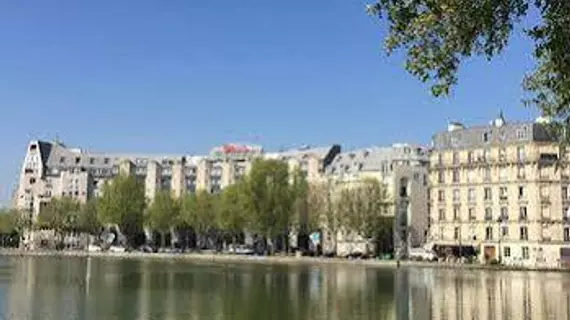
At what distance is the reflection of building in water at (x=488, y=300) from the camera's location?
44.5 meters

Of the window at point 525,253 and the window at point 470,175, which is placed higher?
the window at point 470,175

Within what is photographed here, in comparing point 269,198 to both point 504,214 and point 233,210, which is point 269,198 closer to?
point 233,210

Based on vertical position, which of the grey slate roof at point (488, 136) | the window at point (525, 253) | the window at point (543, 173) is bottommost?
the window at point (525, 253)

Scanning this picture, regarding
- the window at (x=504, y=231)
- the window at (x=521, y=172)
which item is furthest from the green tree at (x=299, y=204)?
the window at (x=521, y=172)

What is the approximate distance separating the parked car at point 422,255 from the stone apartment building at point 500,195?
2.46m

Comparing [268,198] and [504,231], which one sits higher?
[268,198]

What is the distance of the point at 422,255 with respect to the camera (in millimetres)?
138250

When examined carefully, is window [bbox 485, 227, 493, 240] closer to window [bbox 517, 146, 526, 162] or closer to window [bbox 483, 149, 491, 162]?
window [bbox 483, 149, 491, 162]

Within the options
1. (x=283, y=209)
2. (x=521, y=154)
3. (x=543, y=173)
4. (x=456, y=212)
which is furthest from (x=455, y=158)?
(x=283, y=209)

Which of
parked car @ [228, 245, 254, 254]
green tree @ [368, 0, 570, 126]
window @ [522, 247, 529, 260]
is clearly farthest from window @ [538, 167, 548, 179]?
green tree @ [368, 0, 570, 126]

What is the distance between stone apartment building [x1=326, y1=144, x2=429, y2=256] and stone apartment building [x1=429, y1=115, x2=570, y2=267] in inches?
528

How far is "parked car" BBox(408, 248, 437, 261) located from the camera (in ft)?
438

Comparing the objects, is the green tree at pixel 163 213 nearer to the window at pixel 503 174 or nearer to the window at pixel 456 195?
the window at pixel 456 195

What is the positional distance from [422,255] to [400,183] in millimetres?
25205
